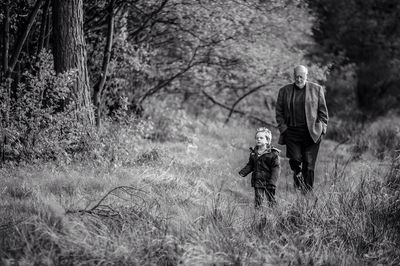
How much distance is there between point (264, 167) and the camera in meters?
6.91

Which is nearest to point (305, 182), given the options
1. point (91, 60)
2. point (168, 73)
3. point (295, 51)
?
point (91, 60)

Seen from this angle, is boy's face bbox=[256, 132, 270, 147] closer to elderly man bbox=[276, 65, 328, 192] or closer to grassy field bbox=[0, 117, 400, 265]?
grassy field bbox=[0, 117, 400, 265]

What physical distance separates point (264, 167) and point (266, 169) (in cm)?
4

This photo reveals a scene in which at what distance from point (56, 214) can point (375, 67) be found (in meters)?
17.8

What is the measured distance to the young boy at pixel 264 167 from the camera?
6859 mm

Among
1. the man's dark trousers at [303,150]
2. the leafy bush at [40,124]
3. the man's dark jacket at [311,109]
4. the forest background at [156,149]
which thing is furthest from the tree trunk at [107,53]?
the man's dark trousers at [303,150]

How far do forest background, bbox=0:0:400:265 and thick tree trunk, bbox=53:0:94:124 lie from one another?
2cm

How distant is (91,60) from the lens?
10.6 m

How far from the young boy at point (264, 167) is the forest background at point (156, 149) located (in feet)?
1.09

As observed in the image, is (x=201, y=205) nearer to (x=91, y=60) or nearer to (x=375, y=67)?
(x=91, y=60)

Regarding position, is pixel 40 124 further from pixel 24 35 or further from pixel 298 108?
pixel 298 108

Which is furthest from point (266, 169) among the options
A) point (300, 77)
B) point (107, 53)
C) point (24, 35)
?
point (24, 35)

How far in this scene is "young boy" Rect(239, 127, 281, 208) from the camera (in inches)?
270

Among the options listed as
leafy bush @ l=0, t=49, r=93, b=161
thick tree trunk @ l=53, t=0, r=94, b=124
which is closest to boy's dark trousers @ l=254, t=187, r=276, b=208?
leafy bush @ l=0, t=49, r=93, b=161
